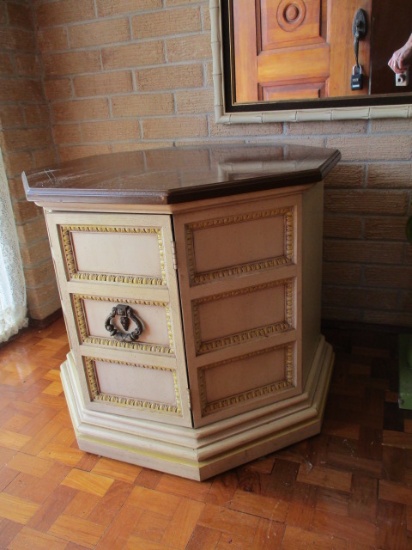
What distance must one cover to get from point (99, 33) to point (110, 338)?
129 cm

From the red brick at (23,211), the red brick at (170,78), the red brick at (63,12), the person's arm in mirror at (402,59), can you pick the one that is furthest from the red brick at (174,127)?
the person's arm in mirror at (402,59)

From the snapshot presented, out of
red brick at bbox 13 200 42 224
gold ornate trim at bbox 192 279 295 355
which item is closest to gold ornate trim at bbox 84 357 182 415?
gold ornate trim at bbox 192 279 295 355

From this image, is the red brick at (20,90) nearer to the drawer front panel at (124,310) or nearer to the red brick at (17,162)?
the red brick at (17,162)

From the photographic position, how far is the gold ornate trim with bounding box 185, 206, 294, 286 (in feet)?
3.64

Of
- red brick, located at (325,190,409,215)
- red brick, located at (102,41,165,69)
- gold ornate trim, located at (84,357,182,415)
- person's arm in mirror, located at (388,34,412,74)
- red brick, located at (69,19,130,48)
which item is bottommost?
gold ornate trim, located at (84,357,182,415)

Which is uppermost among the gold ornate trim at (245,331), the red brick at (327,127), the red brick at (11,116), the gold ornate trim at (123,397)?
the red brick at (11,116)

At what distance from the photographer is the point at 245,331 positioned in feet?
4.09

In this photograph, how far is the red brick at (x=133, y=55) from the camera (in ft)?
5.98

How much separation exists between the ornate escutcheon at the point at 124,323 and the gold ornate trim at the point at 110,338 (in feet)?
0.06

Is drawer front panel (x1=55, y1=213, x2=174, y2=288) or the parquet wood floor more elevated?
drawer front panel (x1=55, y1=213, x2=174, y2=288)

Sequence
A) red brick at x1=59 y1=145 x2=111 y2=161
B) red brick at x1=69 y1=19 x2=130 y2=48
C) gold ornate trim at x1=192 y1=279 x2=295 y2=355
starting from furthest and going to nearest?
1. red brick at x1=59 y1=145 x2=111 y2=161
2. red brick at x1=69 y1=19 x2=130 y2=48
3. gold ornate trim at x1=192 y1=279 x2=295 y2=355

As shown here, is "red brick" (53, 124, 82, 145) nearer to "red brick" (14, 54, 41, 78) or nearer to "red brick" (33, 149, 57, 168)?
"red brick" (33, 149, 57, 168)

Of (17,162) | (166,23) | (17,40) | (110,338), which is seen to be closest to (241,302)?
(110,338)

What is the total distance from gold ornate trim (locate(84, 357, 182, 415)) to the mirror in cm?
102
